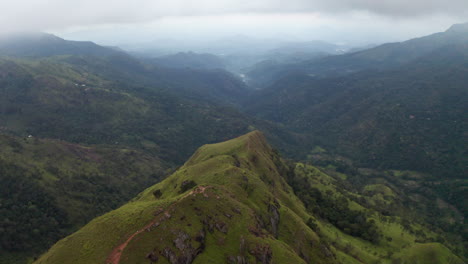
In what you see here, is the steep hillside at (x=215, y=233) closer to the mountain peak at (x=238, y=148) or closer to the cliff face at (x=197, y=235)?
the cliff face at (x=197, y=235)

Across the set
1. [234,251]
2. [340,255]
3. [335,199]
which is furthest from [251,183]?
[335,199]

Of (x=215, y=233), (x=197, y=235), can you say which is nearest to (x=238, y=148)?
(x=215, y=233)

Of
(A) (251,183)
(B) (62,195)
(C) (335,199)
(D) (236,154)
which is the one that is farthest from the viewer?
(B) (62,195)

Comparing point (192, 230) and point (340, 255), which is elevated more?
point (192, 230)

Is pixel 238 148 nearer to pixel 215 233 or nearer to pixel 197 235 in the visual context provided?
pixel 215 233

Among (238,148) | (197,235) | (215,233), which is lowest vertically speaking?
(238,148)

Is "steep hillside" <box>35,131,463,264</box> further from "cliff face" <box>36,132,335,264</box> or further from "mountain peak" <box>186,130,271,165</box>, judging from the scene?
"mountain peak" <box>186,130,271,165</box>

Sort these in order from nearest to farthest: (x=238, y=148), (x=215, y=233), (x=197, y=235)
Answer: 1. (x=197, y=235)
2. (x=215, y=233)
3. (x=238, y=148)

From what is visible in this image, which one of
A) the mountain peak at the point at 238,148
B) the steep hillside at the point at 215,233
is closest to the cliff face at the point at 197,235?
the steep hillside at the point at 215,233

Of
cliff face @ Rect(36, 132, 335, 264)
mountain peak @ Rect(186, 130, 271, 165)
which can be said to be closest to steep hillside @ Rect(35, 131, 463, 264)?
cliff face @ Rect(36, 132, 335, 264)

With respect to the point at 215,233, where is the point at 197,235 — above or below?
above

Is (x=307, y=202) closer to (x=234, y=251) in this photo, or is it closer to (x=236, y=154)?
(x=236, y=154)
